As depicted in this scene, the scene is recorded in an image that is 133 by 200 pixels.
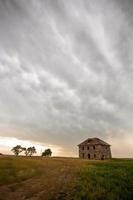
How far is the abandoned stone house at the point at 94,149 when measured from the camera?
256ft

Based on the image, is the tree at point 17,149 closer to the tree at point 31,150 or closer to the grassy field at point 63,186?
the tree at point 31,150

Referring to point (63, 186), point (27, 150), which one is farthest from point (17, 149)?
point (63, 186)

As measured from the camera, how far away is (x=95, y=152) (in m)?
78.3

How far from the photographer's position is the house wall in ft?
255

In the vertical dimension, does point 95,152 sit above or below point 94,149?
below

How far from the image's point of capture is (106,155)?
7931cm

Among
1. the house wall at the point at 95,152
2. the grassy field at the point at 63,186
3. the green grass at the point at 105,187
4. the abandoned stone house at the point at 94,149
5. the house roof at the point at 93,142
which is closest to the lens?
the green grass at the point at 105,187

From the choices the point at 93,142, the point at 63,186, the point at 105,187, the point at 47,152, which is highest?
the point at 93,142

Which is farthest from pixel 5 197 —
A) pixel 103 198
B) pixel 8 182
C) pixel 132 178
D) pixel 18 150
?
pixel 18 150

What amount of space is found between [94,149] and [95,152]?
1.29 meters

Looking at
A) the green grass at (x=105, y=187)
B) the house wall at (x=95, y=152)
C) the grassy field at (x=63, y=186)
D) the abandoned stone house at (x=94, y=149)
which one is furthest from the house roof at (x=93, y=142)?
the green grass at (x=105, y=187)

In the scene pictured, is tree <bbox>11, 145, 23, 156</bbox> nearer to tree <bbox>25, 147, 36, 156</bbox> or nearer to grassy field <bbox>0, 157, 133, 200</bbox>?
tree <bbox>25, 147, 36, 156</bbox>

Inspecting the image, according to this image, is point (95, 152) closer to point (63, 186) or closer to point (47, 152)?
point (47, 152)

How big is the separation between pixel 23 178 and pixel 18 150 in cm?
6948
